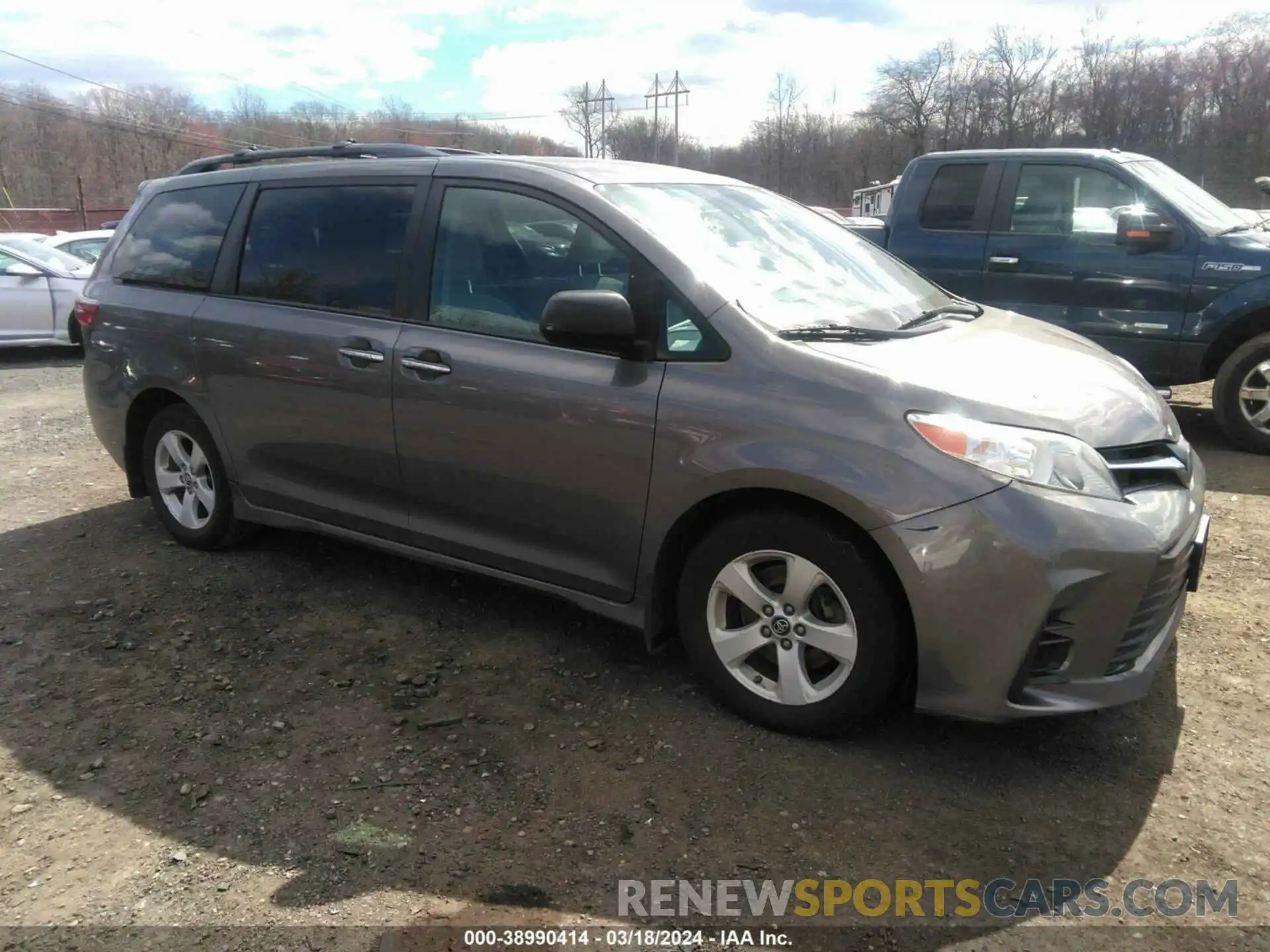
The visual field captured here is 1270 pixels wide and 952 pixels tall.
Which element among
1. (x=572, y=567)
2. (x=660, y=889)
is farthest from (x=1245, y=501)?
(x=660, y=889)

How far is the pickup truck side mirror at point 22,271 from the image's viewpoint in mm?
10938

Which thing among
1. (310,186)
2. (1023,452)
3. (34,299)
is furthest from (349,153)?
(34,299)

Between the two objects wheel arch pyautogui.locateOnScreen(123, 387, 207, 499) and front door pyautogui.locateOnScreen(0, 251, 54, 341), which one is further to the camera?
front door pyautogui.locateOnScreen(0, 251, 54, 341)

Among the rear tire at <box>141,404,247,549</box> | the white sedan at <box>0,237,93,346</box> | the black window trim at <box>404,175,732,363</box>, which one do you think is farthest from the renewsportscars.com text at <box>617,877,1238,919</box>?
the white sedan at <box>0,237,93,346</box>

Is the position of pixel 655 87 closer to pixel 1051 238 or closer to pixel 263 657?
pixel 1051 238

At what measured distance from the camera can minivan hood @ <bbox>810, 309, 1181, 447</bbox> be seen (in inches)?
107

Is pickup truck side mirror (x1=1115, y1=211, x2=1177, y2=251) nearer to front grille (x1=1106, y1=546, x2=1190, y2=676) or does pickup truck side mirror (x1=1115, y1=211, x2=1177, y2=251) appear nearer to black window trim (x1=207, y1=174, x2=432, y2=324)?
front grille (x1=1106, y1=546, x2=1190, y2=676)

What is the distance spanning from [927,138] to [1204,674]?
7278 cm

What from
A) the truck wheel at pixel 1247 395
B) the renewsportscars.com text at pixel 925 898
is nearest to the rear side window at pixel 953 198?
the truck wheel at pixel 1247 395

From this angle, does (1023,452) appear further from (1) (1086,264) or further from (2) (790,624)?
(1) (1086,264)

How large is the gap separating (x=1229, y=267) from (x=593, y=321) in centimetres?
519

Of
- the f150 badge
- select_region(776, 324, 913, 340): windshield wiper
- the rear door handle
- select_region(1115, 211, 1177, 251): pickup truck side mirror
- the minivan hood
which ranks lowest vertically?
the minivan hood

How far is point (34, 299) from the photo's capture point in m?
11.0

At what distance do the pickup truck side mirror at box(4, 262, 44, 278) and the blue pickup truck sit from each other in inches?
384
